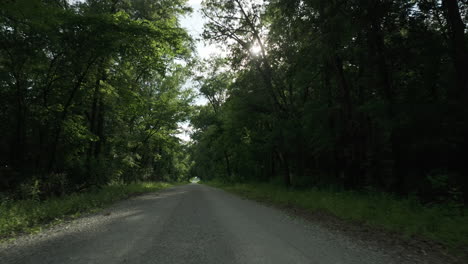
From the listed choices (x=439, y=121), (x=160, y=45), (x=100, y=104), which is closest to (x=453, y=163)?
(x=439, y=121)

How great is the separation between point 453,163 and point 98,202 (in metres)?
13.5

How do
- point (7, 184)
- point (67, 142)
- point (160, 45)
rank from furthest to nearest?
1. point (67, 142)
2. point (160, 45)
3. point (7, 184)

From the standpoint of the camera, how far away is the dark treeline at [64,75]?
957 cm

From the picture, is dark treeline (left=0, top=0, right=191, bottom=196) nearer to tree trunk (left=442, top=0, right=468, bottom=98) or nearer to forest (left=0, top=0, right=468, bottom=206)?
forest (left=0, top=0, right=468, bottom=206)

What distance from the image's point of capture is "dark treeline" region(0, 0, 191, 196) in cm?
957

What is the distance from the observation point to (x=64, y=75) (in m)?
11.1

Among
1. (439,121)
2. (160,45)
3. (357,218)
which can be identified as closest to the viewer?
(357,218)

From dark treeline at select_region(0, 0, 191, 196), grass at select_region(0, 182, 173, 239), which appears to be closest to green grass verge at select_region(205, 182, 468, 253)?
grass at select_region(0, 182, 173, 239)

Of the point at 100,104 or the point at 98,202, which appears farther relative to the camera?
the point at 100,104

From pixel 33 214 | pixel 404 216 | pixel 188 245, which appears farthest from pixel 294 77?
pixel 33 214

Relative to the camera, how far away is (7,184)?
970 centimetres

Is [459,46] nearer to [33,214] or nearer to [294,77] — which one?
[294,77]

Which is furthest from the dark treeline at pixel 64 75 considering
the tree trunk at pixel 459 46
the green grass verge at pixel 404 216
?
the tree trunk at pixel 459 46

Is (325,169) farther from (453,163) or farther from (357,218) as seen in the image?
(357,218)
